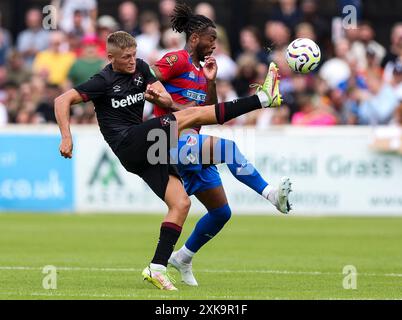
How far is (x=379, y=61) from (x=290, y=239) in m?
6.99

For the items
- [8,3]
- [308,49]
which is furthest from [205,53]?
[8,3]

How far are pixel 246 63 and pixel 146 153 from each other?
12331 mm

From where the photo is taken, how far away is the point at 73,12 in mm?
23078

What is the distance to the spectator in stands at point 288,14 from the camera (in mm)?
23094

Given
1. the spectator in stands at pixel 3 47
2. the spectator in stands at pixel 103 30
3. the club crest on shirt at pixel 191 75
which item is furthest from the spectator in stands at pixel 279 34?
the club crest on shirt at pixel 191 75

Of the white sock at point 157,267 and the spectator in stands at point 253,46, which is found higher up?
the spectator in stands at point 253,46

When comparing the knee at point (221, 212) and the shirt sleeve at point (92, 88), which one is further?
the knee at point (221, 212)

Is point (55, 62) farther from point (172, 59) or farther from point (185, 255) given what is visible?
point (185, 255)

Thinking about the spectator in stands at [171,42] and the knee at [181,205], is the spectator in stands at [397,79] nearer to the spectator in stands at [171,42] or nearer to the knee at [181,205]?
the spectator in stands at [171,42]

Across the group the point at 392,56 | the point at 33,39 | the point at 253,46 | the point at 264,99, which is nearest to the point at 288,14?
the point at 253,46

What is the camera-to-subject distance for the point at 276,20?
2330 centimetres

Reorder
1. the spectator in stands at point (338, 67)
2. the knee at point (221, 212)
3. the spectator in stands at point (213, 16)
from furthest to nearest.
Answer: the spectator in stands at point (213, 16) < the spectator in stands at point (338, 67) < the knee at point (221, 212)

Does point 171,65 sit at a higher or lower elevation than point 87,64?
lower

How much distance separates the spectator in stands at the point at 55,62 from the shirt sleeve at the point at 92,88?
12.0 meters
